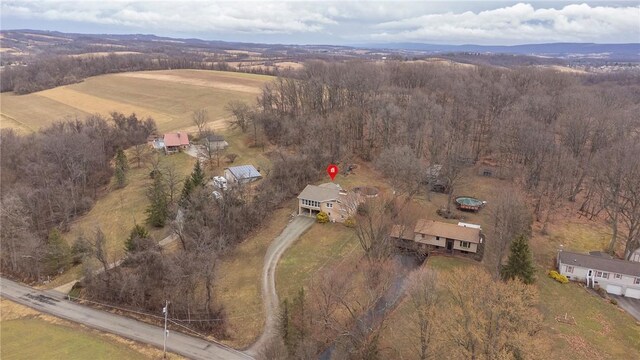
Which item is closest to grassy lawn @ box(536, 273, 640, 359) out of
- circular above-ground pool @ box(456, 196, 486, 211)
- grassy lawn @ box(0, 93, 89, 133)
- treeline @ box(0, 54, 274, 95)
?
circular above-ground pool @ box(456, 196, 486, 211)

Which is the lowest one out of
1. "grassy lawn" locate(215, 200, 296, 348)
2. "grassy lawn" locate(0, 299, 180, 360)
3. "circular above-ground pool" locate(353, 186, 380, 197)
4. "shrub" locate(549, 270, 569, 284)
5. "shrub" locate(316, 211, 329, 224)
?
"grassy lawn" locate(0, 299, 180, 360)

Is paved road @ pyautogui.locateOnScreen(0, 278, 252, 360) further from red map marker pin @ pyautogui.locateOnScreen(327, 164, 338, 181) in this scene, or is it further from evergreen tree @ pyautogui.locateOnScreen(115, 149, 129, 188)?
red map marker pin @ pyautogui.locateOnScreen(327, 164, 338, 181)

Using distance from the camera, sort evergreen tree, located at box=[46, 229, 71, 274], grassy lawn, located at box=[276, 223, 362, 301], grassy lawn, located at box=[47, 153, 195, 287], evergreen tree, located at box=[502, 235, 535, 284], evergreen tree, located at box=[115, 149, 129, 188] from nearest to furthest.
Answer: evergreen tree, located at box=[502, 235, 535, 284] → grassy lawn, located at box=[276, 223, 362, 301] → evergreen tree, located at box=[46, 229, 71, 274] → grassy lawn, located at box=[47, 153, 195, 287] → evergreen tree, located at box=[115, 149, 129, 188]

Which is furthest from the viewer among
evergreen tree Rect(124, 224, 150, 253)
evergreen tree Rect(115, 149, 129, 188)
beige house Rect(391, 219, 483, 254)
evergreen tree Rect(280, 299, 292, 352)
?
evergreen tree Rect(115, 149, 129, 188)

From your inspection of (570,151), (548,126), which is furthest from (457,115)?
(570,151)

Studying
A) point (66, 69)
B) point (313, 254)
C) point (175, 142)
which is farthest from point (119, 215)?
point (66, 69)

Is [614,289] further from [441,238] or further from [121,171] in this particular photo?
[121,171]

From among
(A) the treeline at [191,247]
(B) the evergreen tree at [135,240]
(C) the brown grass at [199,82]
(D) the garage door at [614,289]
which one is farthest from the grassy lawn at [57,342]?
(C) the brown grass at [199,82]
